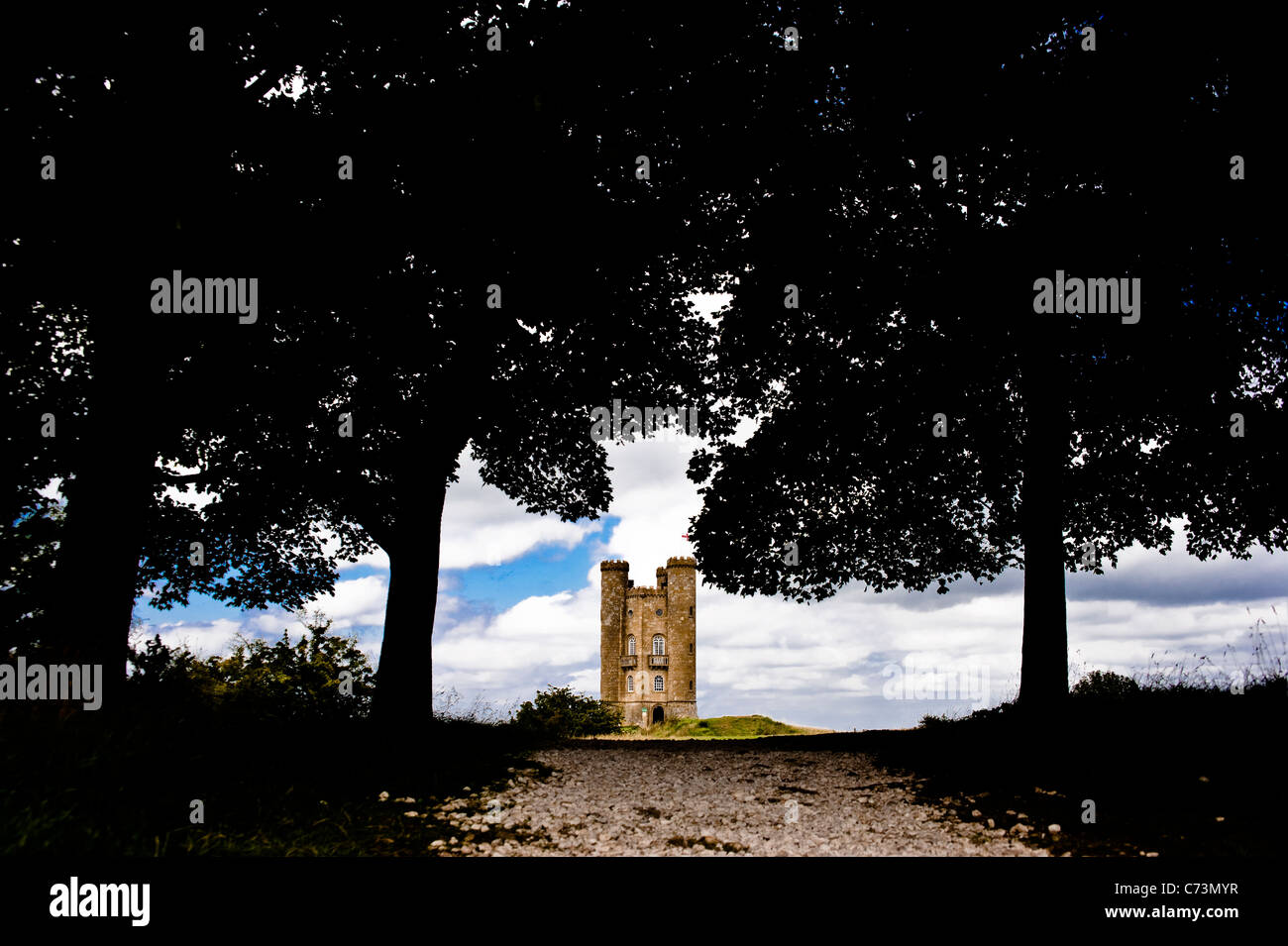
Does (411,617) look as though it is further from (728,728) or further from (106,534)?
(728,728)

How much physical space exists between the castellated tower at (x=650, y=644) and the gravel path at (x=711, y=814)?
51.2m

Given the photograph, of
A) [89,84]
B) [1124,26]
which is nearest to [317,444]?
[89,84]

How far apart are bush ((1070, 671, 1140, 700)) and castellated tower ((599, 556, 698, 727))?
152 ft

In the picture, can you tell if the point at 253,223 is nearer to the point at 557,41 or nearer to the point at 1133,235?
the point at 557,41

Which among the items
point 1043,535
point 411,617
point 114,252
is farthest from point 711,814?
point 114,252

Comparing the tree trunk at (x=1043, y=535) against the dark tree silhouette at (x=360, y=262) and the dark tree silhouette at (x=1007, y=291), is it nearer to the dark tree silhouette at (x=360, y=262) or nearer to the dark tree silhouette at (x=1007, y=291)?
the dark tree silhouette at (x=1007, y=291)

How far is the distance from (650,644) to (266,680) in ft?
163

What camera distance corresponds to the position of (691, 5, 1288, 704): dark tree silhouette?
12.8 meters

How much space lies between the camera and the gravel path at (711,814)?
8.52 metres

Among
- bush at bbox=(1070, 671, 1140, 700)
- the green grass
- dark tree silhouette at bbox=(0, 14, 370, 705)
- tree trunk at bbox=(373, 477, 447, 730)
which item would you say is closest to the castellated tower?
the green grass

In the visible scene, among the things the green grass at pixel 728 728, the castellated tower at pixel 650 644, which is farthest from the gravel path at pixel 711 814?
the castellated tower at pixel 650 644

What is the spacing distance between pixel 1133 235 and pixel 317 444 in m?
15.4

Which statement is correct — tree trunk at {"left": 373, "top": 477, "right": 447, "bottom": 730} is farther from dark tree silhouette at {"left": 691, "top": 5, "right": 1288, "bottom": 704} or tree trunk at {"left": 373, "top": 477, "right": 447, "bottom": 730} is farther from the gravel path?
dark tree silhouette at {"left": 691, "top": 5, "right": 1288, "bottom": 704}
